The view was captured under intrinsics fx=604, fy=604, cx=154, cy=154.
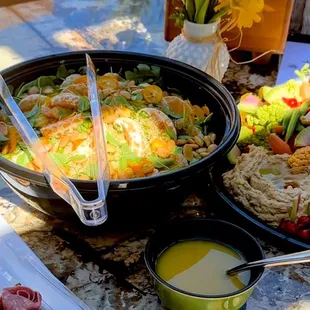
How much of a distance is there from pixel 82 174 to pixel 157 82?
33cm

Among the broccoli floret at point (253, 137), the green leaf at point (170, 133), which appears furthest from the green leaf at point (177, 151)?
the broccoli floret at point (253, 137)

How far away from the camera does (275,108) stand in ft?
4.19

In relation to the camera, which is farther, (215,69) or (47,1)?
(47,1)

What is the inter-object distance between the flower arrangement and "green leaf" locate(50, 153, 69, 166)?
0.54m

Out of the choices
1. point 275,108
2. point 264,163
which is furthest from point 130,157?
point 275,108

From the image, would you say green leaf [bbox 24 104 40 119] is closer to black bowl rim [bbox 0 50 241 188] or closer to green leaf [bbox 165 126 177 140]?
black bowl rim [bbox 0 50 241 188]

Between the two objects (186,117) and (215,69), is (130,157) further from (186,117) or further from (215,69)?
(215,69)

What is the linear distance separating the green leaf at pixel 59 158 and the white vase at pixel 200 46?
0.51m

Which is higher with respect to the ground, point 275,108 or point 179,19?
point 179,19

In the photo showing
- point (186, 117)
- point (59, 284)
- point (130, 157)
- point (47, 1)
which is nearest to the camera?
point (59, 284)

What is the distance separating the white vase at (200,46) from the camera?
136cm

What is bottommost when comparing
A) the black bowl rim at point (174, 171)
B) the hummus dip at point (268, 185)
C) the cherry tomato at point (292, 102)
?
the hummus dip at point (268, 185)

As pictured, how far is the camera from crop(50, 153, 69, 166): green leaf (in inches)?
37.1

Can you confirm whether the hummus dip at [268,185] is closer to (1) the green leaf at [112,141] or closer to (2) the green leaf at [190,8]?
(1) the green leaf at [112,141]
